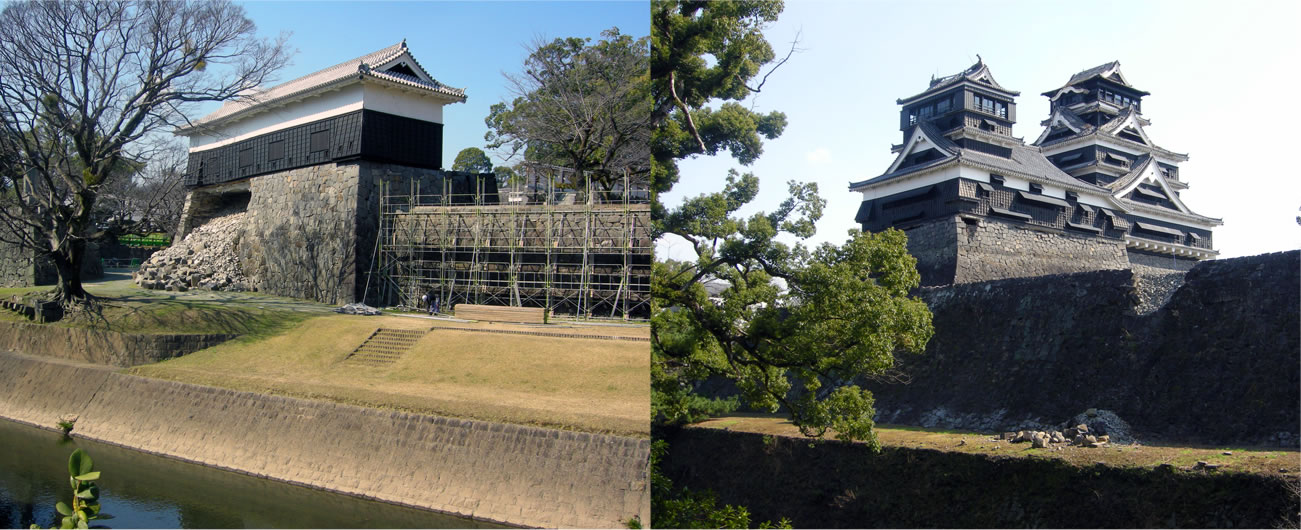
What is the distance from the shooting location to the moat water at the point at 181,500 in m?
6.84

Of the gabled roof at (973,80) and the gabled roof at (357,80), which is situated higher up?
the gabled roof at (357,80)

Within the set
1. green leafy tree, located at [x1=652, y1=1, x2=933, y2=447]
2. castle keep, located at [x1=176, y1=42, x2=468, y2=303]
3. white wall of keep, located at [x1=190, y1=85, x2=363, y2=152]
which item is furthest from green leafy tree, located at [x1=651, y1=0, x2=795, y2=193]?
white wall of keep, located at [x1=190, y1=85, x2=363, y2=152]

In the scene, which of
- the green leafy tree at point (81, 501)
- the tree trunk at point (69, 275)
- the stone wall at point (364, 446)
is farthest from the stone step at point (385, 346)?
the tree trunk at point (69, 275)

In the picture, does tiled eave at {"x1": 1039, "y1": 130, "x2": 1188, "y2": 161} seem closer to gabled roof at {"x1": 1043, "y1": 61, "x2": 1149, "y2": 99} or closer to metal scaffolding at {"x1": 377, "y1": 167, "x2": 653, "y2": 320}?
gabled roof at {"x1": 1043, "y1": 61, "x2": 1149, "y2": 99}

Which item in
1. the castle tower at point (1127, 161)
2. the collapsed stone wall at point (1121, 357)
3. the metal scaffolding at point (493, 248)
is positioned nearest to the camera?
the collapsed stone wall at point (1121, 357)

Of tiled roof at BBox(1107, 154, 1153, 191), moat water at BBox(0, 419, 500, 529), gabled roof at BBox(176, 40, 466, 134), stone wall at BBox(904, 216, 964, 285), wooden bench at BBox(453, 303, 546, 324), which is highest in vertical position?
gabled roof at BBox(176, 40, 466, 134)

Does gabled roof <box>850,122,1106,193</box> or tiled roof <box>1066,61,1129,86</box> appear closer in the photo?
gabled roof <box>850,122,1106,193</box>

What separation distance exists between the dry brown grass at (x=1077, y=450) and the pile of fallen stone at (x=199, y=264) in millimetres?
8607

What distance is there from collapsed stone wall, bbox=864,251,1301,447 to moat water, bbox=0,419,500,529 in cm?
396

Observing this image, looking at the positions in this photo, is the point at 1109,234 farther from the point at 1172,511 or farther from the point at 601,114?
the point at 601,114

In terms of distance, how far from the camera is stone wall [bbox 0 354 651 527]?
20.3 ft

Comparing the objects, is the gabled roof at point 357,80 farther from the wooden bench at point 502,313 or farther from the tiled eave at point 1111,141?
the tiled eave at point 1111,141

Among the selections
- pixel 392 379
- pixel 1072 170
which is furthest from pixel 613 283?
pixel 1072 170

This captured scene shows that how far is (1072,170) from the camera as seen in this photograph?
1084 cm
